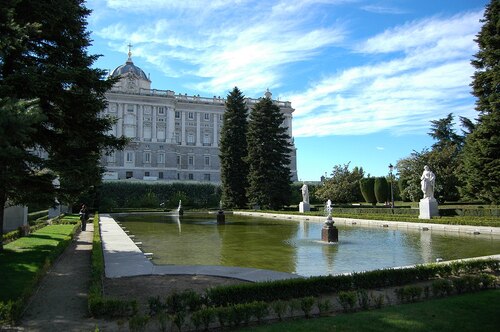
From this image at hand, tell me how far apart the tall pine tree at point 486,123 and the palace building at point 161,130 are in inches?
2099

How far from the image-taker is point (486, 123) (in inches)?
1035

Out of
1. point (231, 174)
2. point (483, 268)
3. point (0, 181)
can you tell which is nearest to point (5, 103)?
point (0, 181)

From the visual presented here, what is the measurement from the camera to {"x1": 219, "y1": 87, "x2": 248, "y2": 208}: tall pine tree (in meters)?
48.2

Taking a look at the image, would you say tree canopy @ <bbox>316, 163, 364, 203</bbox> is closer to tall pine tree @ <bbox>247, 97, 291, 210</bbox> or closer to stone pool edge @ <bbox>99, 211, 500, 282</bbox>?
tall pine tree @ <bbox>247, 97, 291, 210</bbox>

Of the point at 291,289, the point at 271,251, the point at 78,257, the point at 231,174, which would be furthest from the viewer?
the point at 231,174

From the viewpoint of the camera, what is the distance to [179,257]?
41.7 feet

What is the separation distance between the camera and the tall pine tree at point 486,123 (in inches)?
1016

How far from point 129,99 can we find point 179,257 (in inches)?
2663

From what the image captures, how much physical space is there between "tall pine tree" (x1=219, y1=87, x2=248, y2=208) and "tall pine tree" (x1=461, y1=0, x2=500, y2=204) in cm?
2456

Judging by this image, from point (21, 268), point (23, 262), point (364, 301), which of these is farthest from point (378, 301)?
point (23, 262)

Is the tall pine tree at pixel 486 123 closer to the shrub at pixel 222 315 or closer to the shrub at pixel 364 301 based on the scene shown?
the shrub at pixel 364 301

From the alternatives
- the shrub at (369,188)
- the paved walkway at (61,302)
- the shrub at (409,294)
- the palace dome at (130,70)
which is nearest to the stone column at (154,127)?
the palace dome at (130,70)

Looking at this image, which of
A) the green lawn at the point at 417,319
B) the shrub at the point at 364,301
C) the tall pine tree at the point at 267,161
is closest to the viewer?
the green lawn at the point at 417,319

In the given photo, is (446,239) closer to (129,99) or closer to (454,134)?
(454,134)
